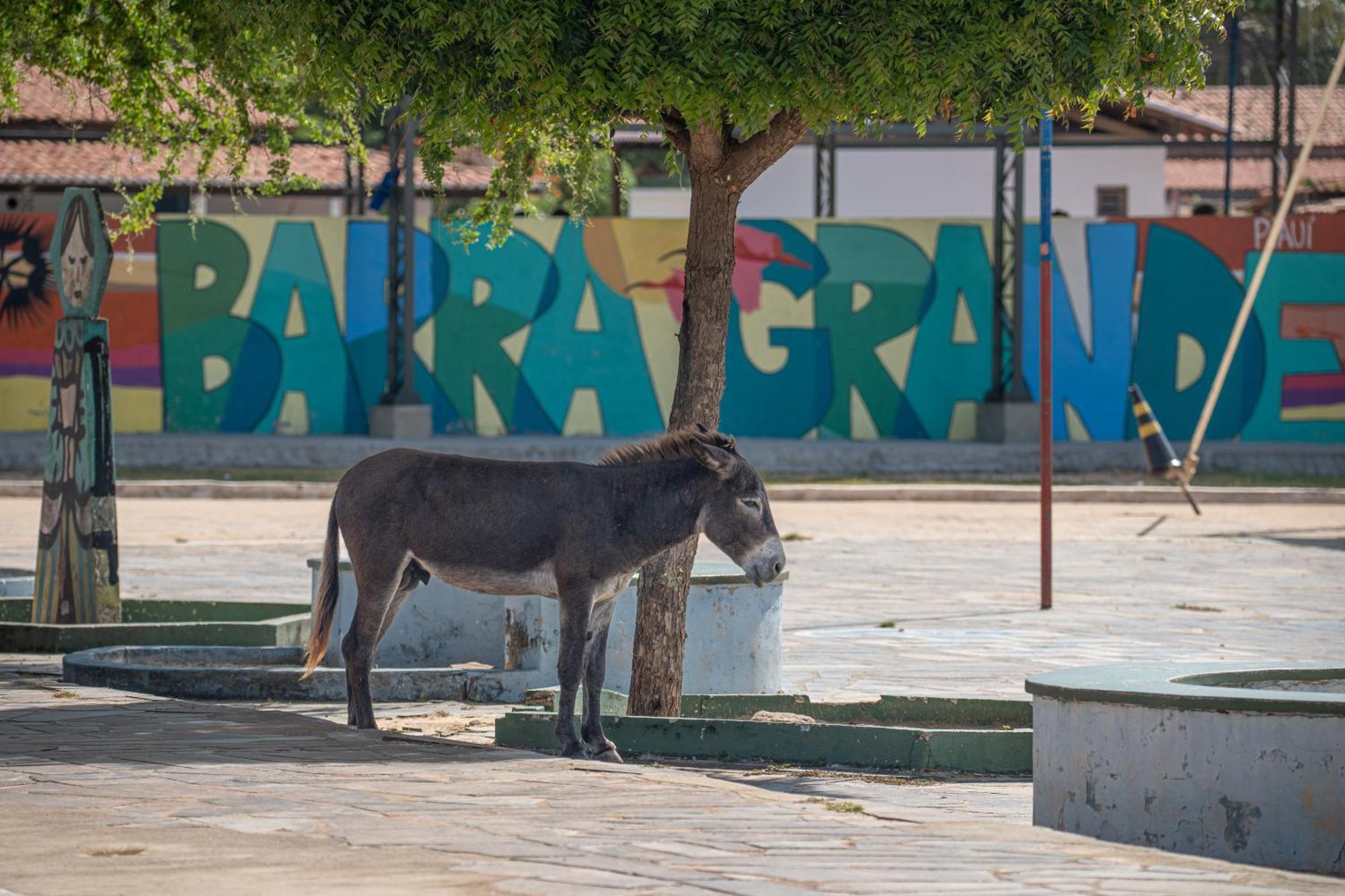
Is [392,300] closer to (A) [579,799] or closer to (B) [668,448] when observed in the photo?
(B) [668,448]

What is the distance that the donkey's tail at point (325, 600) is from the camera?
853 cm

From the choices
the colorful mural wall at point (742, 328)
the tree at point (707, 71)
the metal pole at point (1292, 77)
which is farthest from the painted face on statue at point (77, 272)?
the metal pole at point (1292, 77)

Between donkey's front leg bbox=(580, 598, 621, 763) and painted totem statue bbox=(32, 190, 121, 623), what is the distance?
185 inches

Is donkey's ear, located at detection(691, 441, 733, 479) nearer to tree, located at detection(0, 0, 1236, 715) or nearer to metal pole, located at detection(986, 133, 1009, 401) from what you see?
tree, located at detection(0, 0, 1236, 715)

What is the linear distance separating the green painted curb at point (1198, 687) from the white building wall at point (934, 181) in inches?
1576

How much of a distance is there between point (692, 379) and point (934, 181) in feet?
128

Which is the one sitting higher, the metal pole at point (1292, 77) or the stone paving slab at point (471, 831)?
the metal pole at point (1292, 77)

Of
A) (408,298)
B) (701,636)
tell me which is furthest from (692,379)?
(408,298)

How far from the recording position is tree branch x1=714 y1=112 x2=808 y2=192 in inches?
356

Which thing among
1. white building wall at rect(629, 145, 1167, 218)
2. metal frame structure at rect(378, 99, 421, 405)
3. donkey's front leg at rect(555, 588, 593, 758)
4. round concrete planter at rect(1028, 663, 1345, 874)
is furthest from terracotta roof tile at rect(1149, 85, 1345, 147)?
round concrete planter at rect(1028, 663, 1345, 874)

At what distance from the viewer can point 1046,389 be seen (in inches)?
527

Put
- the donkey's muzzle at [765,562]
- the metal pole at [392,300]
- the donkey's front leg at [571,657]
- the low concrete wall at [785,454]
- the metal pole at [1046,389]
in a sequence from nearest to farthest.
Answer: the donkey's front leg at [571,657], the donkey's muzzle at [765,562], the metal pole at [1046,389], the low concrete wall at [785,454], the metal pole at [392,300]

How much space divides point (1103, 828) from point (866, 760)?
180 cm

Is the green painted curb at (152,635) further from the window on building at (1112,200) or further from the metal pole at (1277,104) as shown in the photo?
the window on building at (1112,200)
